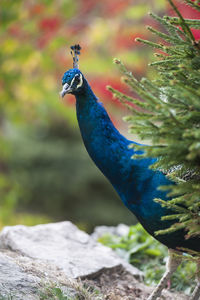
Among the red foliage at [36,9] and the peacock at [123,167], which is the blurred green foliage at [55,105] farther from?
the peacock at [123,167]

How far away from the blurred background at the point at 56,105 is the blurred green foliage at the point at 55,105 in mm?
12

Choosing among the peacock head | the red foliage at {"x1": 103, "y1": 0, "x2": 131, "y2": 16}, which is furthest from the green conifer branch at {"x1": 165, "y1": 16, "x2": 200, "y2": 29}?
the red foliage at {"x1": 103, "y1": 0, "x2": 131, "y2": 16}

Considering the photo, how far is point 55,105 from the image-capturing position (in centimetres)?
561

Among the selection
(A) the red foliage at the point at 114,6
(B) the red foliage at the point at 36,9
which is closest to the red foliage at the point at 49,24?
(B) the red foliage at the point at 36,9

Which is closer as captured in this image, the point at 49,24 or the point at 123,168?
the point at 123,168

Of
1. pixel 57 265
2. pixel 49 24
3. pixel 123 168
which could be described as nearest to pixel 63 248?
pixel 57 265

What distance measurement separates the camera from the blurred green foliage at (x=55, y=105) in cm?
545

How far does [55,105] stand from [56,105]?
0.5 inches

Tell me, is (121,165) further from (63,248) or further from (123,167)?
(63,248)

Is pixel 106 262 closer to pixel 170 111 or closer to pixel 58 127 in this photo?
pixel 170 111

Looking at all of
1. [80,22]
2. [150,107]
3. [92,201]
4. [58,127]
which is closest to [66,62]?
[80,22]

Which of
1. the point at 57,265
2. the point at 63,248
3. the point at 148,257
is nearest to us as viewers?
the point at 57,265

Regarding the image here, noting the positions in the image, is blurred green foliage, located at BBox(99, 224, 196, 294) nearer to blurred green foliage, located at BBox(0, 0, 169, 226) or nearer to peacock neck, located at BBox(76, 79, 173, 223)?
peacock neck, located at BBox(76, 79, 173, 223)

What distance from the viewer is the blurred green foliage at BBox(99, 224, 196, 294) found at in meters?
3.23
